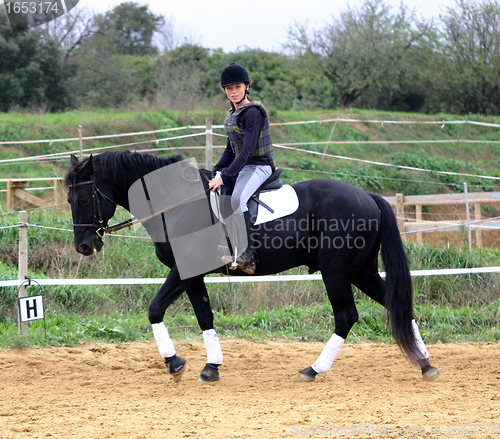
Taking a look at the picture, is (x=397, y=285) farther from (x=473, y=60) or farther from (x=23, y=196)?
(x=473, y=60)

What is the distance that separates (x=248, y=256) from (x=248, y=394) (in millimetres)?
1184

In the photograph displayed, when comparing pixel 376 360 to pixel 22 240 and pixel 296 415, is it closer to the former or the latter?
pixel 296 415

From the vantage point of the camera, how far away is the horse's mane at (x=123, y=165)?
4645 mm

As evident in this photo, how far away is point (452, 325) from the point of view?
22.3 feet

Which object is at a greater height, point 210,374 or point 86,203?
point 86,203

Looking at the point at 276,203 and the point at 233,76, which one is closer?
the point at 233,76

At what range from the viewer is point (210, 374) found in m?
4.66

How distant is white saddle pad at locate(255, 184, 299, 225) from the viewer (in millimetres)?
4551

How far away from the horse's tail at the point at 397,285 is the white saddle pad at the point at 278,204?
0.84 metres

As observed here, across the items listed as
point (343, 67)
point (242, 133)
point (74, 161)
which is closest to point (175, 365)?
point (74, 161)

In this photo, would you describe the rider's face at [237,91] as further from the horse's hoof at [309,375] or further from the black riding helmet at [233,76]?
the horse's hoof at [309,375]

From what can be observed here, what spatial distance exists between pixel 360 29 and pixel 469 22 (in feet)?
20.9

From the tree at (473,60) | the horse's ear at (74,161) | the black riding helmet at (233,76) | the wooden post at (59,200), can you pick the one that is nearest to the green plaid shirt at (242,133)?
the black riding helmet at (233,76)

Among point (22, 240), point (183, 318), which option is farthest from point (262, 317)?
point (22, 240)
